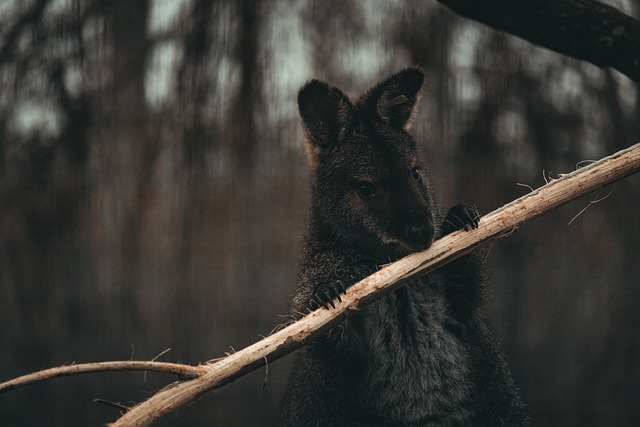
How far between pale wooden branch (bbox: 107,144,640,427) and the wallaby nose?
5 cm

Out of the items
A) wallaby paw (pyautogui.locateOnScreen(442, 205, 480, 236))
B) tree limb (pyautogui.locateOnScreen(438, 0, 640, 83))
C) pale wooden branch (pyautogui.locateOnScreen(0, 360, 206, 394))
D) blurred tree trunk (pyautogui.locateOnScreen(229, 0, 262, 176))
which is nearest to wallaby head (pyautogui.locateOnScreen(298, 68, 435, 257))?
wallaby paw (pyautogui.locateOnScreen(442, 205, 480, 236))

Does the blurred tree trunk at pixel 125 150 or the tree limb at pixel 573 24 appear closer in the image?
the tree limb at pixel 573 24

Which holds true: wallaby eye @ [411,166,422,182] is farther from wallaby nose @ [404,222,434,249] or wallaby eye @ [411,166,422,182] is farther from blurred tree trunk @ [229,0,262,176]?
blurred tree trunk @ [229,0,262,176]

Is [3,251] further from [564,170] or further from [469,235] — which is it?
[564,170]

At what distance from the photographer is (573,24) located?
416 cm

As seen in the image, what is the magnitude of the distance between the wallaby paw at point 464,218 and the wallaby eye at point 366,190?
1.58ft

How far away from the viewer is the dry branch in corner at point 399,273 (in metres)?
2.92

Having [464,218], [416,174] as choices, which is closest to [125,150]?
[416,174]

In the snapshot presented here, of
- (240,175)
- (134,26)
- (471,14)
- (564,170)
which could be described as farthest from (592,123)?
(134,26)

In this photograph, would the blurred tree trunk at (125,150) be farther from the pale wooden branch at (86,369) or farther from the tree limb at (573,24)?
the tree limb at (573,24)

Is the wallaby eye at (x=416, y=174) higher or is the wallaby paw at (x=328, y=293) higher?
the wallaby eye at (x=416, y=174)

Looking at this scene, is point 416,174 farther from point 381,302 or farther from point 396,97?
point 381,302

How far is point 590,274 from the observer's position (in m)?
5.09

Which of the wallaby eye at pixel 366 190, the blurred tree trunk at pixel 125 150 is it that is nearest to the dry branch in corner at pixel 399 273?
the wallaby eye at pixel 366 190
